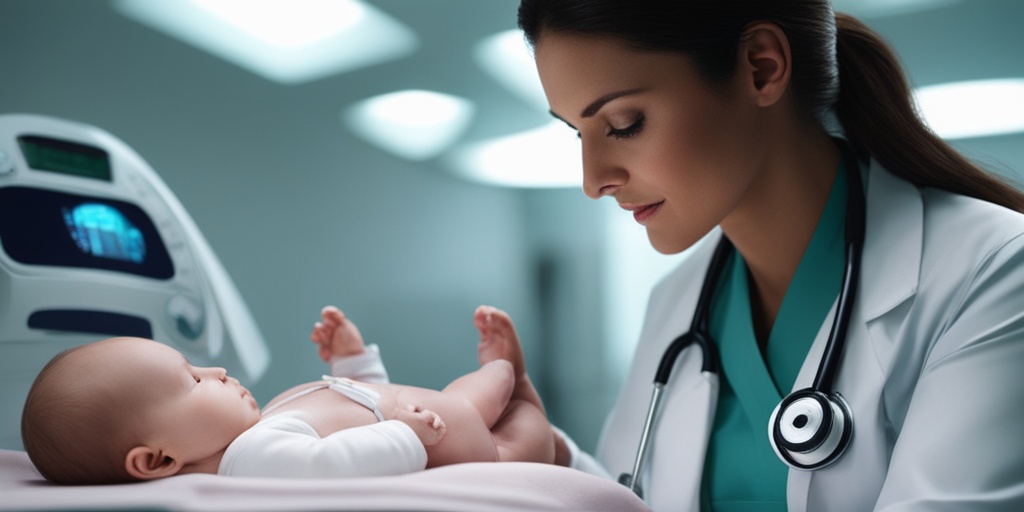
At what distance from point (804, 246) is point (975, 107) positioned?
22.6 inches

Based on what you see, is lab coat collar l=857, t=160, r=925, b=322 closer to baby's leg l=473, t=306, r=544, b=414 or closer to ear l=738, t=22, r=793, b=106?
ear l=738, t=22, r=793, b=106

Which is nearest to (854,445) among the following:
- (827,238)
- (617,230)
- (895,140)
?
(827,238)

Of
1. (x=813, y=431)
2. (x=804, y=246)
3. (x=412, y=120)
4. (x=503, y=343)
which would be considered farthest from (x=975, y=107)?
(x=412, y=120)

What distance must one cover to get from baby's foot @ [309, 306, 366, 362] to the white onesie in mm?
370

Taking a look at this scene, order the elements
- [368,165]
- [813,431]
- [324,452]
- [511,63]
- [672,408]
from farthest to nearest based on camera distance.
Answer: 1. [511,63]
2. [368,165]
3. [672,408]
4. [813,431]
5. [324,452]

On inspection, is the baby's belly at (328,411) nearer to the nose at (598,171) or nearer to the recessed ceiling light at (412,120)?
the nose at (598,171)

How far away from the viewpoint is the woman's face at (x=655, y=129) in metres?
1.07

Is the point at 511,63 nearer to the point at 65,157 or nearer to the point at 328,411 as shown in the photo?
the point at 65,157

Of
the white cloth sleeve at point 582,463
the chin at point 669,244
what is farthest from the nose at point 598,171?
the white cloth sleeve at point 582,463

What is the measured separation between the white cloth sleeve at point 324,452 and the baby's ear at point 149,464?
58 mm

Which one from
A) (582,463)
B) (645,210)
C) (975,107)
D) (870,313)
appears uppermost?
(975,107)

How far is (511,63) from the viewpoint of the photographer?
1.84m

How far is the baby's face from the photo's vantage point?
3.10 feet

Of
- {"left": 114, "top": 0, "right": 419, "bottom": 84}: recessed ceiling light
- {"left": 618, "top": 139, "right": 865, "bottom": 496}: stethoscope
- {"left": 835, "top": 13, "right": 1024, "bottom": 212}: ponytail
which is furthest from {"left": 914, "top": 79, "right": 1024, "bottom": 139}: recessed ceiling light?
{"left": 114, "top": 0, "right": 419, "bottom": 84}: recessed ceiling light
